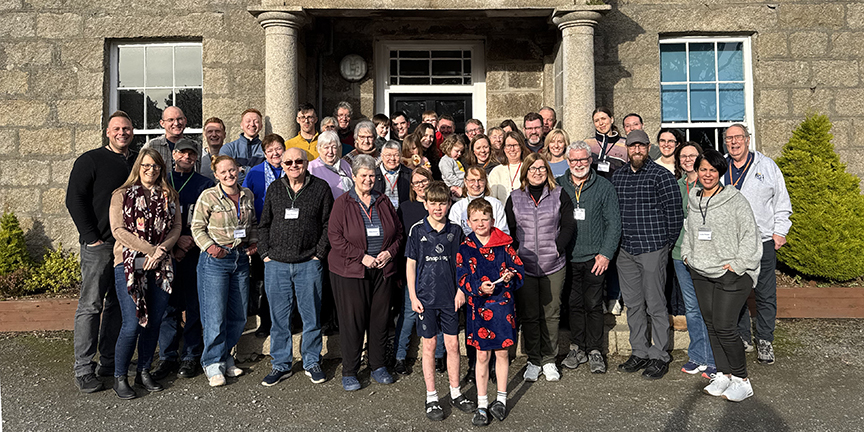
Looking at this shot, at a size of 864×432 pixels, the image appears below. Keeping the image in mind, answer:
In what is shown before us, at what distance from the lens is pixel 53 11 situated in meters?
7.43

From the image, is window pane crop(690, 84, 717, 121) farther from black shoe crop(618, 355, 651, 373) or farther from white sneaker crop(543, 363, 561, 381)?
white sneaker crop(543, 363, 561, 381)

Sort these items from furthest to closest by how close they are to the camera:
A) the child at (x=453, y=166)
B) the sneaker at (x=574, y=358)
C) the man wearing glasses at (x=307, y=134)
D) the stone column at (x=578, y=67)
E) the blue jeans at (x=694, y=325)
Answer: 1. the stone column at (x=578, y=67)
2. the man wearing glasses at (x=307, y=134)
3. the child at (x=453, y=166)
4. the sneaker at (x=574, y=358)
5. the blue jeans at (x=694, y=325)

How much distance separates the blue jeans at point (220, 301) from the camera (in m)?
4.43

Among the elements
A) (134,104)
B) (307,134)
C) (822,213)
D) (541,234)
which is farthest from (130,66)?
(822,213)

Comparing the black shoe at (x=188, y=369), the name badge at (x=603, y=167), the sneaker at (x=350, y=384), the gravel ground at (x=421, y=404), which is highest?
the name badge at (x=603, y=167)

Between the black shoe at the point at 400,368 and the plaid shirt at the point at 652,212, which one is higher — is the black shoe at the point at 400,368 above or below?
below

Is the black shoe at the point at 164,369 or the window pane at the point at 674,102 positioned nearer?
the black shoe at the point at 164,369

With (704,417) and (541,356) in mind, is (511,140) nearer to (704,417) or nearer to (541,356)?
(541,356)

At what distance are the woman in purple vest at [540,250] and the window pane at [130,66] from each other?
582cm

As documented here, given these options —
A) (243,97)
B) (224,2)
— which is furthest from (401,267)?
(224,2)

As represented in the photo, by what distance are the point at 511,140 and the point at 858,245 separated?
4.31m

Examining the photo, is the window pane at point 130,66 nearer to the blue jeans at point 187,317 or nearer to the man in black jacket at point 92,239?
the man in black jacket at point 92,239

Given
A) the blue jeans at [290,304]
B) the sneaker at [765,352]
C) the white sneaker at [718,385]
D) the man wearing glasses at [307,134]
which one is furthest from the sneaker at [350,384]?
the sneaker at [765,352]

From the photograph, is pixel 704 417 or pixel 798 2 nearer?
pixel 704 417
